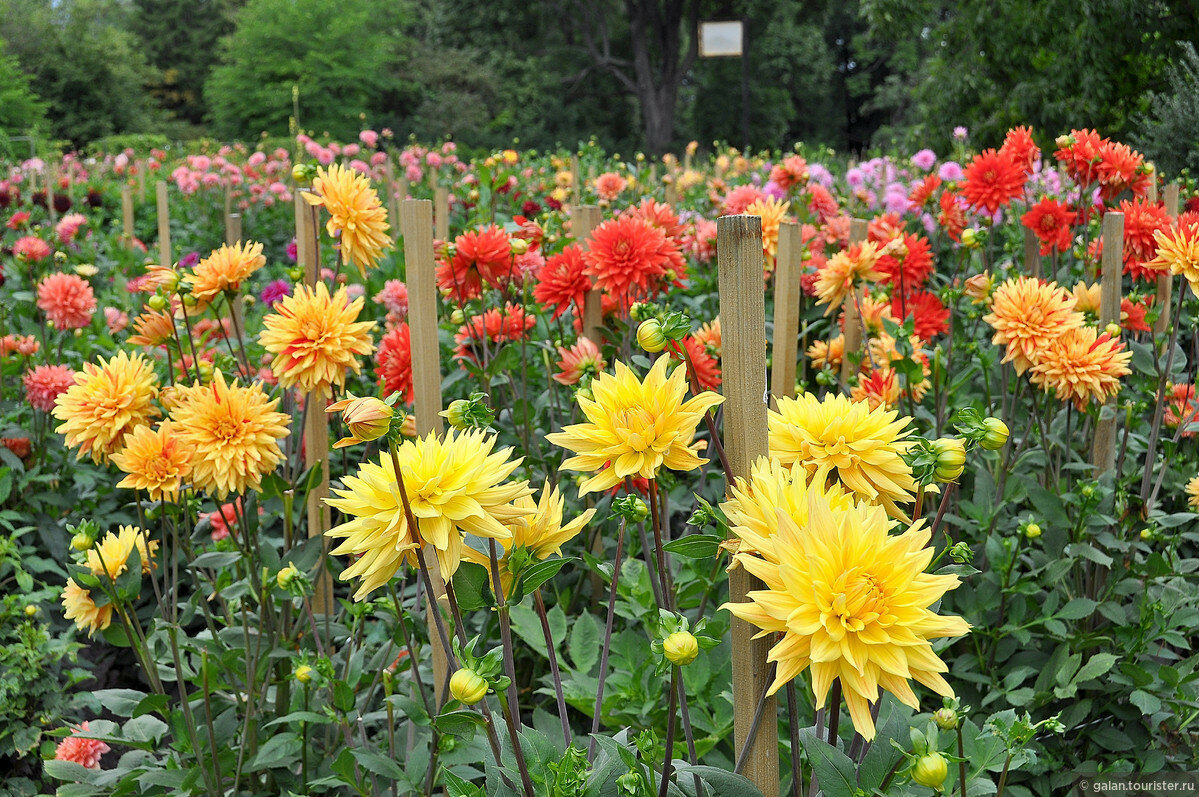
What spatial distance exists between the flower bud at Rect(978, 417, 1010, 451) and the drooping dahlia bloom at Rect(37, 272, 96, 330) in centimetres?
275

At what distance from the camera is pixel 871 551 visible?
73 centimetres

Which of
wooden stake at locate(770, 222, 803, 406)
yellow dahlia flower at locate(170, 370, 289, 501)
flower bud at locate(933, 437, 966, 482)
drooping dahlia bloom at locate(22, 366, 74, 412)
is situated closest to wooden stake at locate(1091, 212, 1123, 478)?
wooden stake at locate(770, 222, 803, 406)

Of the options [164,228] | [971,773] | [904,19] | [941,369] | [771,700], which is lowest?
[971,773]

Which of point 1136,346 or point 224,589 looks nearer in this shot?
point 224,589

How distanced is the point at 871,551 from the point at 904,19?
9.97m

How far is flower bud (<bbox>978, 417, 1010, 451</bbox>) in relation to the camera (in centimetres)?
88

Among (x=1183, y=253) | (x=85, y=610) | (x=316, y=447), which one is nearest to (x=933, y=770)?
(x=1183, y=253)

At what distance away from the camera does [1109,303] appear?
1.93 m

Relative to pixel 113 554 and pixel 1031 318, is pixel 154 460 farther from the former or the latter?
pixel 1031 318

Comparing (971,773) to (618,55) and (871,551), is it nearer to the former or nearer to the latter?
(871,551)

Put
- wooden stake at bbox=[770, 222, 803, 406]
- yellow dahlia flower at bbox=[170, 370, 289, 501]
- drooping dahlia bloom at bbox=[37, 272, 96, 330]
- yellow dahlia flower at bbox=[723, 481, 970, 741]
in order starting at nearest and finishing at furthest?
yellow dahlia flower at bbox=[723, 481, 970, 741] < yellow dahlia flower at bbox=[170, 370, 289, 501] < wooden stake at bbox=[770, 222, 803, 406] < drooping dahlia bloom at bbox=[37, 272, 96, 330]

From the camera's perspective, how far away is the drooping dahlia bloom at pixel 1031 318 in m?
1.60

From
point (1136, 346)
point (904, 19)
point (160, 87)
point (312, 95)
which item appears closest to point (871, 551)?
point (1136, 346)

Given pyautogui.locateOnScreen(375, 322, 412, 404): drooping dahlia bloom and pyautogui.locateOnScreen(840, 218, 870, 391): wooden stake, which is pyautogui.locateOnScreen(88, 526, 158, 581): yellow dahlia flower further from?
pyautogui.locateOnScreen(840, 218, 870, 391): wooden stake
